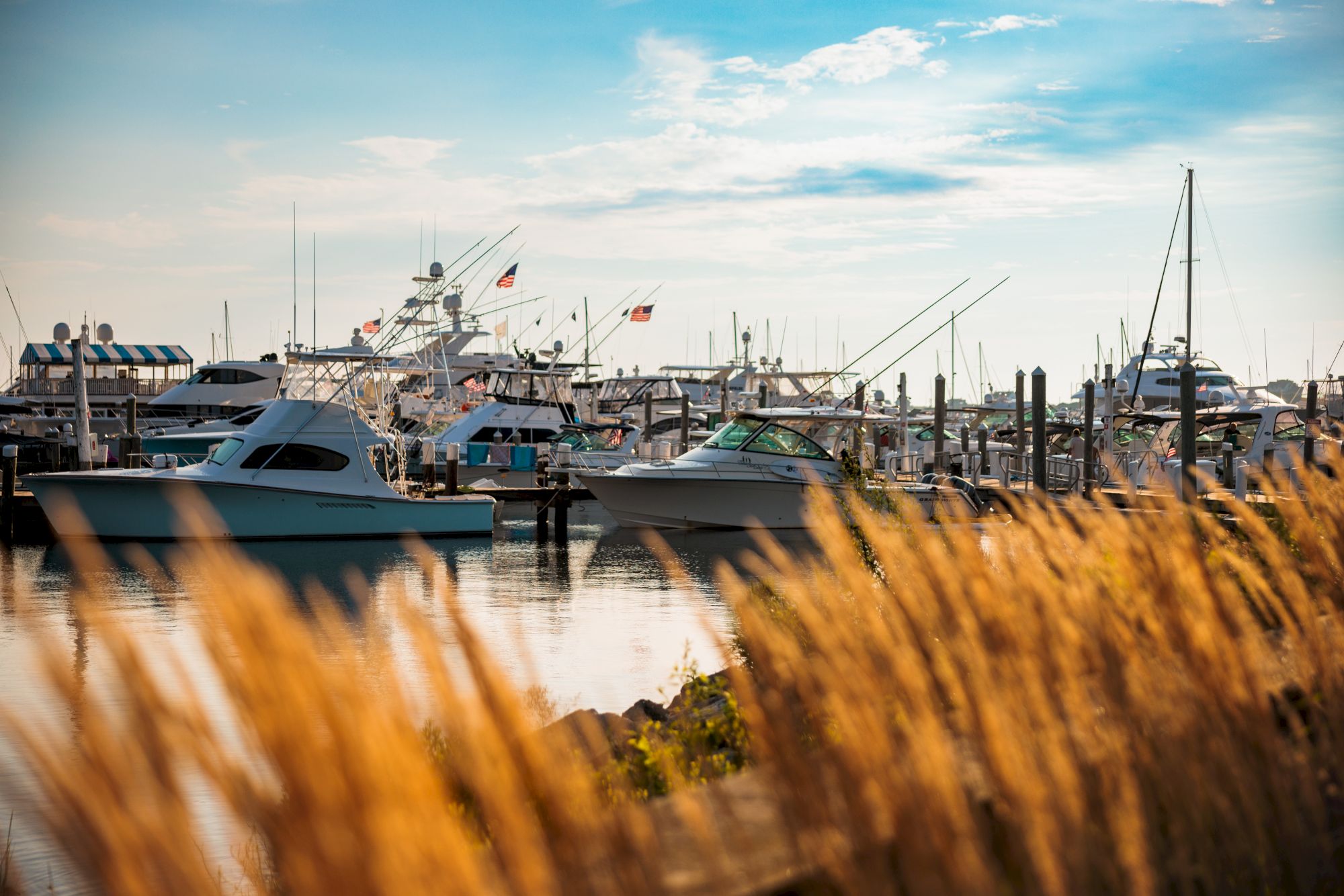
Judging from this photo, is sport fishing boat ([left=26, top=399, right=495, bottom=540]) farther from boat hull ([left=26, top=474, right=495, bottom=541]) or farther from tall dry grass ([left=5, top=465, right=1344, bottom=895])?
tall dry grass ([left=5, top=465, right=1344, bottom=895])

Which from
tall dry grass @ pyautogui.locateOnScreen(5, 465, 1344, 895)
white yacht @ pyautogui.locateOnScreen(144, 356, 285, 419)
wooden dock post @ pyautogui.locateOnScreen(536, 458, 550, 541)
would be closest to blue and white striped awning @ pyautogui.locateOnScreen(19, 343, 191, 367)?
white yacht @ pyautogui.locateOnScreen(144, 356, 285, 419)

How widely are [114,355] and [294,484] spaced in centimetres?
3343

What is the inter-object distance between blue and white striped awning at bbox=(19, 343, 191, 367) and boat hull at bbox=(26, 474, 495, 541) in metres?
30.5

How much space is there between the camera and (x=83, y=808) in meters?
1.74

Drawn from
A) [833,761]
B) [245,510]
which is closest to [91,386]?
[245,510]

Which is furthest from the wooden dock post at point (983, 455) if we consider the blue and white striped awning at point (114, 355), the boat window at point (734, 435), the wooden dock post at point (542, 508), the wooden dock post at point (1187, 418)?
the blue and white striped awning at point (114, 355)

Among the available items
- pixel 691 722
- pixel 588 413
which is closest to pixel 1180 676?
pixel 691 722

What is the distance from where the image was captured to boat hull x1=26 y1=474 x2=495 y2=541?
979 inches

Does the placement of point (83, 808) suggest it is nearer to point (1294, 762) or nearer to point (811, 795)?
point (811, 795)

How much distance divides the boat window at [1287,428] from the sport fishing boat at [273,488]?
18.8 metres

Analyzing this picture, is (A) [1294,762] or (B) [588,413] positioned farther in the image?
(B) [588,413]

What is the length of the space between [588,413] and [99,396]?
64.3 feet

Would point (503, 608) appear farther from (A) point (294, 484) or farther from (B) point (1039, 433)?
(B) point (1039, 433)

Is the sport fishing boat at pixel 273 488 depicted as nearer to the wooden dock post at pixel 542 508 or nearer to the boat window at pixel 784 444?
the wooden dock post at pixel 542 508
